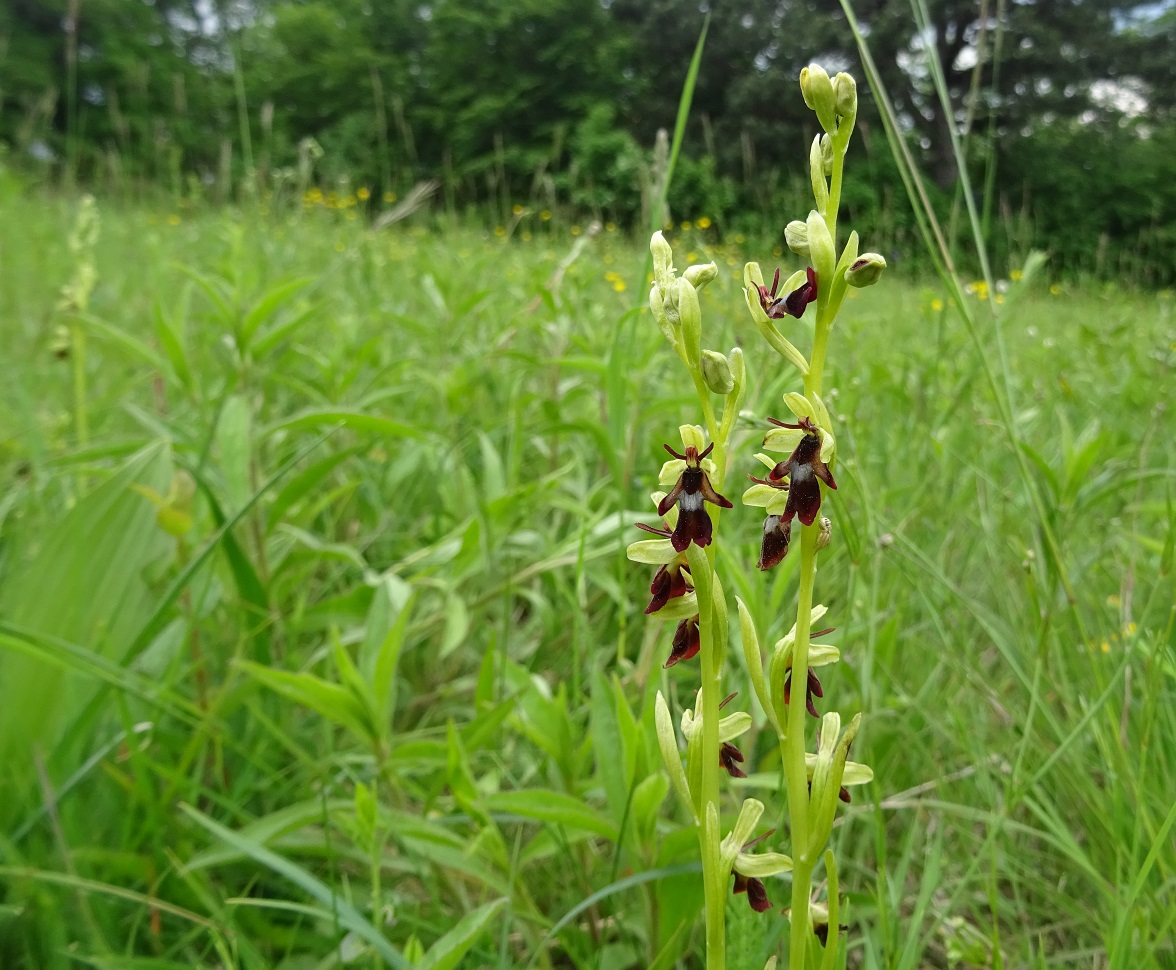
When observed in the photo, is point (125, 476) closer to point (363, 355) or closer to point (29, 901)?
point (29, 901)

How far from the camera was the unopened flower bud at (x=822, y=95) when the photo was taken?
0.58 meters

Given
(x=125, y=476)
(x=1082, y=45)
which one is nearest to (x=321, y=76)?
(x=1082, y=45)

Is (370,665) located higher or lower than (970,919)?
higher

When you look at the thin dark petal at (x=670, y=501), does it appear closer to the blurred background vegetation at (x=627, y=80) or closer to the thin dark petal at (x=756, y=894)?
the thin dark petal at (x=756, y=894)

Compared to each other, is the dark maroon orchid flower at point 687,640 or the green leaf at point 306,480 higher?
the dark maroon orchid flower at point 687,640

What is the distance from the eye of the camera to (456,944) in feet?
2.28

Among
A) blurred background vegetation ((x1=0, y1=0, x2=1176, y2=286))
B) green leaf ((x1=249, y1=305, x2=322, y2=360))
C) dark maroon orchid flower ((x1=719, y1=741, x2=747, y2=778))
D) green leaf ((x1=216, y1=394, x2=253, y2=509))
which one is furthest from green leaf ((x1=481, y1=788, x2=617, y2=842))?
blurred background vegetation ((x1=0, y1=0, x2=1176, y2=286))

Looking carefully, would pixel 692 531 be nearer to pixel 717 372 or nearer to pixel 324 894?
pixel 717 372

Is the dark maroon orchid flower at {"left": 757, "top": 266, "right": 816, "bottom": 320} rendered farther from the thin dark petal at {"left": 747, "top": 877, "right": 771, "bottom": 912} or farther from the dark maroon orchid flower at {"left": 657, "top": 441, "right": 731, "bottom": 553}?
the thin dark petal at {"left": 747, "top": 877, "right": 771, "bottom": 912}

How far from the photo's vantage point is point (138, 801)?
1102 millimetres

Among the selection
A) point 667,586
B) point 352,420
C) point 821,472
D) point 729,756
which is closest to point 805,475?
point 821,472

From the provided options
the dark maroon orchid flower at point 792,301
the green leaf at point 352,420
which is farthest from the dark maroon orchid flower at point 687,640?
the green leaf at point 352,420

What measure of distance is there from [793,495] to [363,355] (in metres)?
1.58

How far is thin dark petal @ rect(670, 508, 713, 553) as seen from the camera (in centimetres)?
52
